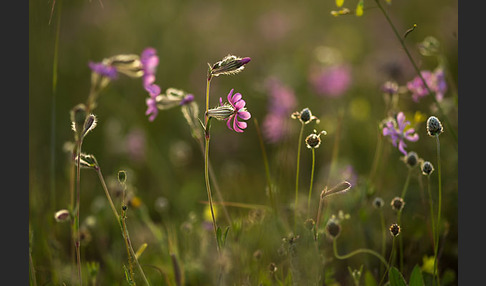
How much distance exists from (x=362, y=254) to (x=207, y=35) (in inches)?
142

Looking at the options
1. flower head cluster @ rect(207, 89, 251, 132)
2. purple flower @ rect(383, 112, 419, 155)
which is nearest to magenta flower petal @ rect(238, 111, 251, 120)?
flower head cluster @ rect(207, 89, 251, 132)

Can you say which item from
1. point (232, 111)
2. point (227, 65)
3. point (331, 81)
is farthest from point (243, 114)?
point (331, 81)

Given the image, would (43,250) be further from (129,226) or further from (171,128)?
(171,128)

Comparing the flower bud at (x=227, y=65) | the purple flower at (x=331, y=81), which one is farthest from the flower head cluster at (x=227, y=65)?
the purple flower at (x=331, y=81)

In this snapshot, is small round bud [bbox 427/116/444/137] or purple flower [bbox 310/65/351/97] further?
purple flower [bbox 310/65/351/97]

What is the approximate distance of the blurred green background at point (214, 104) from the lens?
217cm

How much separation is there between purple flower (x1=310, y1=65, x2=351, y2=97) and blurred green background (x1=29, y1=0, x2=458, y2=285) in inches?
4.0

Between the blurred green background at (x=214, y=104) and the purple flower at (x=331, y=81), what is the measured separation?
0.33ft

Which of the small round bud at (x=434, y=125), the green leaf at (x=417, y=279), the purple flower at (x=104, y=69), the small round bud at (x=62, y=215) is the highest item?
the purple flower at (x=104, y=69)

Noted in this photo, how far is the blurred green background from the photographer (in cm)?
217

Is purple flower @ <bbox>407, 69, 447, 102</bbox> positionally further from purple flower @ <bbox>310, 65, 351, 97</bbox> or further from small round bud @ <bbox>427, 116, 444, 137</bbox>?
purple flower @ <bbox>310, 65, 351, 97</bbox>

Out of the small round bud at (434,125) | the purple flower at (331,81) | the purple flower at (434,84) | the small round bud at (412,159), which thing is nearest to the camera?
the small round bud at (434,125)

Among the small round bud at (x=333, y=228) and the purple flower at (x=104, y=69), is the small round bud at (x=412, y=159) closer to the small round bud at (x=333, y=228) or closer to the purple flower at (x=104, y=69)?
the small round bud at (x=333, y=228)

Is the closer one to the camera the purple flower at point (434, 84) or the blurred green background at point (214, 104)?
the purple flower at point (434, 84)
